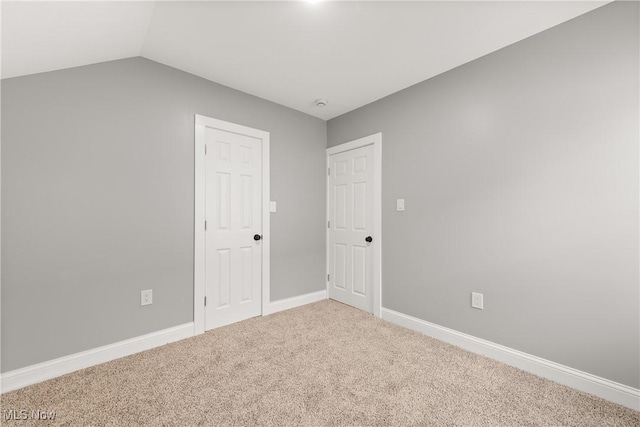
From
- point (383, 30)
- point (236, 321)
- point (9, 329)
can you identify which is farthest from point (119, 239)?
point (383, 30)

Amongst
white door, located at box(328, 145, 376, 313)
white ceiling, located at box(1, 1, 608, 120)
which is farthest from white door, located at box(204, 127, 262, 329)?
white door, located at box(328, 145, 376, 313)

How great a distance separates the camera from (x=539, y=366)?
71.8 inches

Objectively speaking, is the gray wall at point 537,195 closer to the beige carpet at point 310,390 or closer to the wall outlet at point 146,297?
the beige carpet at point 310,390

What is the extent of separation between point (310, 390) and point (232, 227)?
166 centimetres

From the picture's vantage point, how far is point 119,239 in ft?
6.72

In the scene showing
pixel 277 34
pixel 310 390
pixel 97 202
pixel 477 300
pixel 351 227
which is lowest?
pixel 310 390

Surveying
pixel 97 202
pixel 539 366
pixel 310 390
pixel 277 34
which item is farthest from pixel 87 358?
pixel 539 366

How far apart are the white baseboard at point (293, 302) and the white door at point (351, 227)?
0.57 feet

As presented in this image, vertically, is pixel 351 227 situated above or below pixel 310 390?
above

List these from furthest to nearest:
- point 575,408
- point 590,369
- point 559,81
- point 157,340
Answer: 1. point 157,340
2. point 559,81
3. point 590,369
4. point 575,408

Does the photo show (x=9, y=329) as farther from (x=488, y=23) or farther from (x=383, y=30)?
(x=488, y=23)

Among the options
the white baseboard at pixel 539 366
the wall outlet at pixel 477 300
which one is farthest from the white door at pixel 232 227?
the wall outlet at pixel 477 300

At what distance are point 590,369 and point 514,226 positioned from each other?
38.4 inches

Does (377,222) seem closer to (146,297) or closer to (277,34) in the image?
(277,34)
